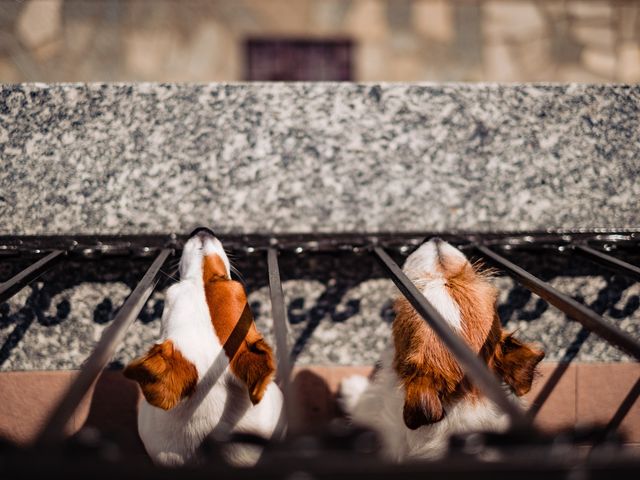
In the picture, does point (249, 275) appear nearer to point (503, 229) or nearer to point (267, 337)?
point (267, 337)

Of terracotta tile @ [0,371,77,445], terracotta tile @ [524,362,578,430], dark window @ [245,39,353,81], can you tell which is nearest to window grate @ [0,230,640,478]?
terracotta tile @ [524,362,578,430]

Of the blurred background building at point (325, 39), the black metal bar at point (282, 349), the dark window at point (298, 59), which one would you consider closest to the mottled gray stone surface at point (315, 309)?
the black metal bar at point (282, 349)

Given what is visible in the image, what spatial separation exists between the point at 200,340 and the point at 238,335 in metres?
0.11

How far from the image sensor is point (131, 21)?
195 inches

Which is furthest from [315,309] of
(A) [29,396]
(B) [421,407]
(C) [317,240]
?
(A) [29,396]

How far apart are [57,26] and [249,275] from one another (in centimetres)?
472

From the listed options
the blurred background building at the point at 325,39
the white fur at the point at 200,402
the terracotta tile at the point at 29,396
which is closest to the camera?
the white fur at the point at 200,402

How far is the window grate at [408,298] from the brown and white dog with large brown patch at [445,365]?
0.13m

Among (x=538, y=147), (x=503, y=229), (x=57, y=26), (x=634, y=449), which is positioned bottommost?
(x=634, y=449)

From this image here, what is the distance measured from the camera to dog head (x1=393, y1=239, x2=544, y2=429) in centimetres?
124

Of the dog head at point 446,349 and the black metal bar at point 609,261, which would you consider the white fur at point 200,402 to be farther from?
the black metal bar at point 609,261

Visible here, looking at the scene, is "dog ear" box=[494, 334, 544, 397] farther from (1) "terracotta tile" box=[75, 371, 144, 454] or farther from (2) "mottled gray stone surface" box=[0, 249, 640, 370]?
(1) "terracotta tile" box=[75, 371, 144, 454]

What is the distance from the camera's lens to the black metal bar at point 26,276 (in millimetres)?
1355

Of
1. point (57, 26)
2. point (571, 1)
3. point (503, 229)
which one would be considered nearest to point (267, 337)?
point (503, 229)
